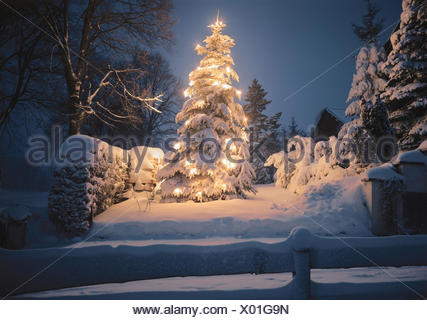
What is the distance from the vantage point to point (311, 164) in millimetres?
11523

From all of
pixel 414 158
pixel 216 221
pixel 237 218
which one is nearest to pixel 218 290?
pixel 216 221

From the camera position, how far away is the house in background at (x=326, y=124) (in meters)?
19.7

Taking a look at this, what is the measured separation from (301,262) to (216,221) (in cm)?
410

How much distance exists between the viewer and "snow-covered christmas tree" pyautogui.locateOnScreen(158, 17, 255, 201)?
792 centimetres

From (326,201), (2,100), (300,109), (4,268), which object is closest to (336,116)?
(326,201)

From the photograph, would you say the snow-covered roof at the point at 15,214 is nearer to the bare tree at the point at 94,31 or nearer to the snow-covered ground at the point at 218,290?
the snow-covered ground at the point at 218,290

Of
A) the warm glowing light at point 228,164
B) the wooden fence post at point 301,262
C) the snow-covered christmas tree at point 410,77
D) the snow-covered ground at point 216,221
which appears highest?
the snow-covered christmas tree at point 410,77

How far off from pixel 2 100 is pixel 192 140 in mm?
9461

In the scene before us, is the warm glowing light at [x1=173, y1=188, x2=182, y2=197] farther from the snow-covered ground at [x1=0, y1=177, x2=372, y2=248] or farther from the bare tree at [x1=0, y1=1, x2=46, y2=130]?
the bare tree at [x1=0, y1=1, x2=46, y2=130]

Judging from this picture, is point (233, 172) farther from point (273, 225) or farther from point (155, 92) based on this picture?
point (155, 92)

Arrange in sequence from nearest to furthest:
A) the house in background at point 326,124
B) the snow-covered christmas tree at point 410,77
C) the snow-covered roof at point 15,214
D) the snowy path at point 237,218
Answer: the snow-covered roof at point 15,214, the snowy path at point 237,218, the snow-covered christmas tree at point 410,77, the house in background at point 326,124

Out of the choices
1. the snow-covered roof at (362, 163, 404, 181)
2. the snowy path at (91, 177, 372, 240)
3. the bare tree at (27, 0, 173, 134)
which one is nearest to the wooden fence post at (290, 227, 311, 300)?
the snowy path at (91, 177, 372, 240)

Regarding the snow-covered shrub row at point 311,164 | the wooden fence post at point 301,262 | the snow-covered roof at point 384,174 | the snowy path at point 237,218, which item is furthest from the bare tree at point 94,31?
the snow-covered shrub row at point 311,164

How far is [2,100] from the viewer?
9500 mm
